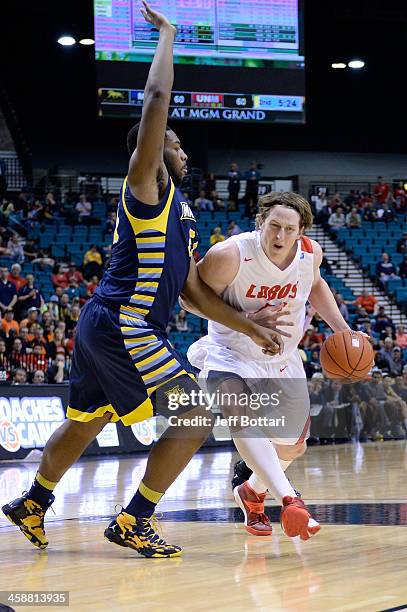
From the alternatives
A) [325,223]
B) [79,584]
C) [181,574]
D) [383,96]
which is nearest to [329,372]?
[181,574]

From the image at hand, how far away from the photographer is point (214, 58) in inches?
675

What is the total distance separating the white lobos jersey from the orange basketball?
0.21m

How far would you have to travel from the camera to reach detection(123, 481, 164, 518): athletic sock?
4680mm

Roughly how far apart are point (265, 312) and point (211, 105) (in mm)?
12672

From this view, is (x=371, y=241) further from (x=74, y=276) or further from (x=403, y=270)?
(x=74, y=276)

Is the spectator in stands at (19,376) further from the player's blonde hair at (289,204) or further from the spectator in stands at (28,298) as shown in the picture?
the player's blonde hair at (289,204)

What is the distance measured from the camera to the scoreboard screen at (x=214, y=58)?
55.1 feet

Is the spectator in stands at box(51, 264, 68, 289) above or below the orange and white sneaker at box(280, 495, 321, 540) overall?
above

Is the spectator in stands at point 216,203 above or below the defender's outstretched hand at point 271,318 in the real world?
above

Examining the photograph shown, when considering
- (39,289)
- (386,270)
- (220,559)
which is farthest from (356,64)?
(220,559)

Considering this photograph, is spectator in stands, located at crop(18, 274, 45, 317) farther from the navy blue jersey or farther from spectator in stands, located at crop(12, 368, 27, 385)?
the navy blue jersey

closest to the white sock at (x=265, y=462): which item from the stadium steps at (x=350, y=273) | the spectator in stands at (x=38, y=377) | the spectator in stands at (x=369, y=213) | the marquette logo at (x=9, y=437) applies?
the marquette logo at (x=9, y=437)

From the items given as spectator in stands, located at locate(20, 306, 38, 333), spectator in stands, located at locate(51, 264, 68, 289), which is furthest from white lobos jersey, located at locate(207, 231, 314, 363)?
spectator in stands, located at locate(51, 264, 68, 289)

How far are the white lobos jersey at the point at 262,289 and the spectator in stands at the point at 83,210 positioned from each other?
15.0 metres
